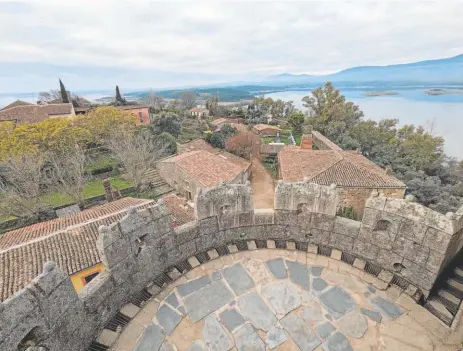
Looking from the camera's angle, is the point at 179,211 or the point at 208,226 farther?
the point at 179,211

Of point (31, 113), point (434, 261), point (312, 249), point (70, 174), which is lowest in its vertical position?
point (70, 174)

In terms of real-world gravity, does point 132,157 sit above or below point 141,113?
below

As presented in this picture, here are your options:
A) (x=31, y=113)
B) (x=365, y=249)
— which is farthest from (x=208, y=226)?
(x=31, y=113)

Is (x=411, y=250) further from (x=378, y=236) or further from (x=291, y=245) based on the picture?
(x=291, y=245)

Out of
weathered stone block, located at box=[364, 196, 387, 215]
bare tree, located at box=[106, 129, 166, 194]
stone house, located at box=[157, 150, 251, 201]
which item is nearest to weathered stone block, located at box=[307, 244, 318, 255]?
weathered stone block, located at box=[364, 196, 387, 215]

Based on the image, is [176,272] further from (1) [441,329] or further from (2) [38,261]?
(2) [38,261]

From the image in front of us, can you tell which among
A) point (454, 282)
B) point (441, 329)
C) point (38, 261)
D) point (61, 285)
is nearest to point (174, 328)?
point (61, 285)

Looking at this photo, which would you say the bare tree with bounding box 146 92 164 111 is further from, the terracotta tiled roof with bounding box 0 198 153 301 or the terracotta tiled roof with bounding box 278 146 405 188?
the terracotta tiled roof with bounding box 0 198 153 301
